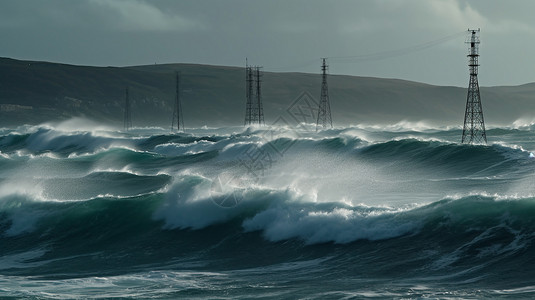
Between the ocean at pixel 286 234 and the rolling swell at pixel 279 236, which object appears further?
the rolling swell at pixel 279 236

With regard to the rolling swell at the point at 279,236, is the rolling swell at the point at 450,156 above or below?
above

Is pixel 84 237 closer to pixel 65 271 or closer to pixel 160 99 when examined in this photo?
pixel 65 271

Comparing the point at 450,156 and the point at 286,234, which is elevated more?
the point at 450,156

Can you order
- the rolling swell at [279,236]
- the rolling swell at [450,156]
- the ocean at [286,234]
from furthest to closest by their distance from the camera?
the rolling swell at [450,156]
the rolling swell at [279,236]
the ocean at [286,234]

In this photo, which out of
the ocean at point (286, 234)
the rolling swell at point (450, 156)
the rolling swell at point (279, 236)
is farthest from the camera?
the rolling swell at point (450, 156)

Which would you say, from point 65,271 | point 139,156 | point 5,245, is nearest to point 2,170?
point 139,156

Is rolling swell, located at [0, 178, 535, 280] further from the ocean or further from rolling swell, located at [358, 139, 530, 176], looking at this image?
rolling swell, located at [358, 139, 530, 176]

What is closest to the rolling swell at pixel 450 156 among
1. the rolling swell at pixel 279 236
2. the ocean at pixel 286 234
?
the ocean at pixel 286 234

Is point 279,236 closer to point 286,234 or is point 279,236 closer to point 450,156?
point 286,234

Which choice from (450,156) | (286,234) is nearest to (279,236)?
(286,234)

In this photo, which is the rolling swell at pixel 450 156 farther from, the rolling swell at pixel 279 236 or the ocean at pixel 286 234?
the rolling swell at pixel 279 236
